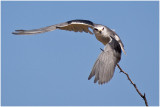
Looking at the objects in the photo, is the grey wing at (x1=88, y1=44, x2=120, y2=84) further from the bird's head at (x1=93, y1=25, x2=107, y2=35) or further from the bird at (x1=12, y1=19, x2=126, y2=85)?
the bird's head at (x1=93, y1=25, x2=107, y2=35)

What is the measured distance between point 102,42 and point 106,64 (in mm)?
1373

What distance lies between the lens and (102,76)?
4.51 m

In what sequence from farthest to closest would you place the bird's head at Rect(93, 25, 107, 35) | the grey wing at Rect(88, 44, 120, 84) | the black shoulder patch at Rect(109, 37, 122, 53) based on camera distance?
the bird's head at Rect(93, 25, 107, 35) → the black shoulder patch at Rect(109, 37, 122, 53) → the grey wing at Rect(88, 44, 120, 84)

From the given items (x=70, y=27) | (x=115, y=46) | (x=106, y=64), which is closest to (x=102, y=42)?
(x=70, y=27)

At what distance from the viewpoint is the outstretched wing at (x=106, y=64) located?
4.49 metres

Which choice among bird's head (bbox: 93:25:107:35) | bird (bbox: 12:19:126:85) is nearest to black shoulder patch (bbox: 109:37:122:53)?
bird (bbox: 12:19:126:85)

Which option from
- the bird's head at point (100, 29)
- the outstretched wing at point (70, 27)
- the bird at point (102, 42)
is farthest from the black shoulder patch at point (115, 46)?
the outstretched wing at point (70, 27)

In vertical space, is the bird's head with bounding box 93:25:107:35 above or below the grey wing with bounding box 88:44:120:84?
above

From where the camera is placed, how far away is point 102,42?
6105mm

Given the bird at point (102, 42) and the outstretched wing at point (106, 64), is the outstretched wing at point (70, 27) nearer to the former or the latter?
the bird at point (102, 42)

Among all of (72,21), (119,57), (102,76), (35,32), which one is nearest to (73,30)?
(72,21)

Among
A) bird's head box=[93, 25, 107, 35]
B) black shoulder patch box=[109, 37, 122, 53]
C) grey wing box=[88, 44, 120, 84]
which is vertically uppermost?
bird's head box=[93, 25, 107, 35]

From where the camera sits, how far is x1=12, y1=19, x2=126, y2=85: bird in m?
4.59

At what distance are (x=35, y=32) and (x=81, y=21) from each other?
107 centimetres
